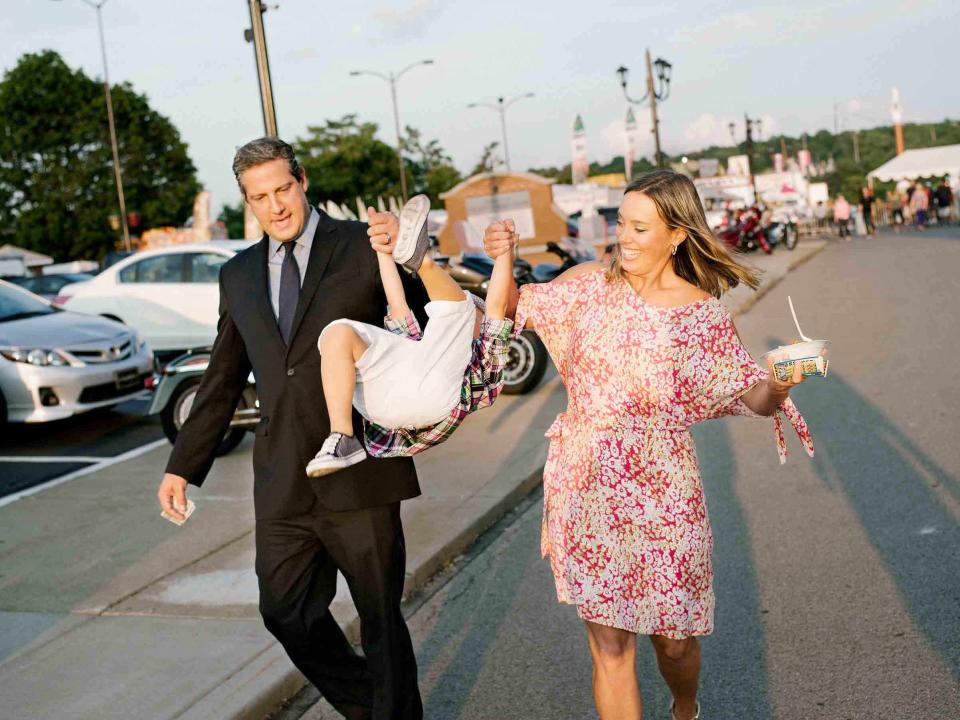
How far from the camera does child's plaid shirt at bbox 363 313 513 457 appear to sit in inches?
129

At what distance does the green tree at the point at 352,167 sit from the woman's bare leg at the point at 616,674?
79819 millimetres

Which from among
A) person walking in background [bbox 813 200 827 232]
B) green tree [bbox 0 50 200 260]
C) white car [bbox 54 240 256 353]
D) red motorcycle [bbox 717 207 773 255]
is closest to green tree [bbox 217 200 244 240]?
green tree [bbox 0 50 200 260]

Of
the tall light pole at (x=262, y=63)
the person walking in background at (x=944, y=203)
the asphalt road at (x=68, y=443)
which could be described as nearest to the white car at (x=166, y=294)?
the asphalt road at (x=68, y=443)

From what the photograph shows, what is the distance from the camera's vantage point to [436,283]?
10.6ft

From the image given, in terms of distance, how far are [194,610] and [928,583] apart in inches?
137

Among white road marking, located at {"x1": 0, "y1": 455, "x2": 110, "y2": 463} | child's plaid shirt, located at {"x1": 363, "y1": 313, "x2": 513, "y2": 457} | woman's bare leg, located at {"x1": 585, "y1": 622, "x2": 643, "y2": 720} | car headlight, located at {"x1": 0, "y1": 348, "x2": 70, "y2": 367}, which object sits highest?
child's plaid shirt, located at {"x1": 363, "y1": 313, "x2": 513, "y2": 457}

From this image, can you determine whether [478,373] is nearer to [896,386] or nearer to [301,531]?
[301,531]

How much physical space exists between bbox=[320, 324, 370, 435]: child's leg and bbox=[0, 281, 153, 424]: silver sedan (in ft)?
27.5

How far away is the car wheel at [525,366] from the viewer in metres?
11.9

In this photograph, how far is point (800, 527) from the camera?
6.51 meters

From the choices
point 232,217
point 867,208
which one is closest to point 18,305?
point 867,208

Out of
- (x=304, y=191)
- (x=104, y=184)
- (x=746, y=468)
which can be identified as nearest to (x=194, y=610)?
(x=304, y=191)

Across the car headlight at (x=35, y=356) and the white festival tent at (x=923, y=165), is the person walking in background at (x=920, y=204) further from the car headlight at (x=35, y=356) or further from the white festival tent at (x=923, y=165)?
the car headlight at (x=35, y=356)

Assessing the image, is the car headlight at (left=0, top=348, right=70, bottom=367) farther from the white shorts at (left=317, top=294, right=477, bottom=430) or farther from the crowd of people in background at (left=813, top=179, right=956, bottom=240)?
the crowd of people in background at (left=813, top=179, right=956, bottom=240)
